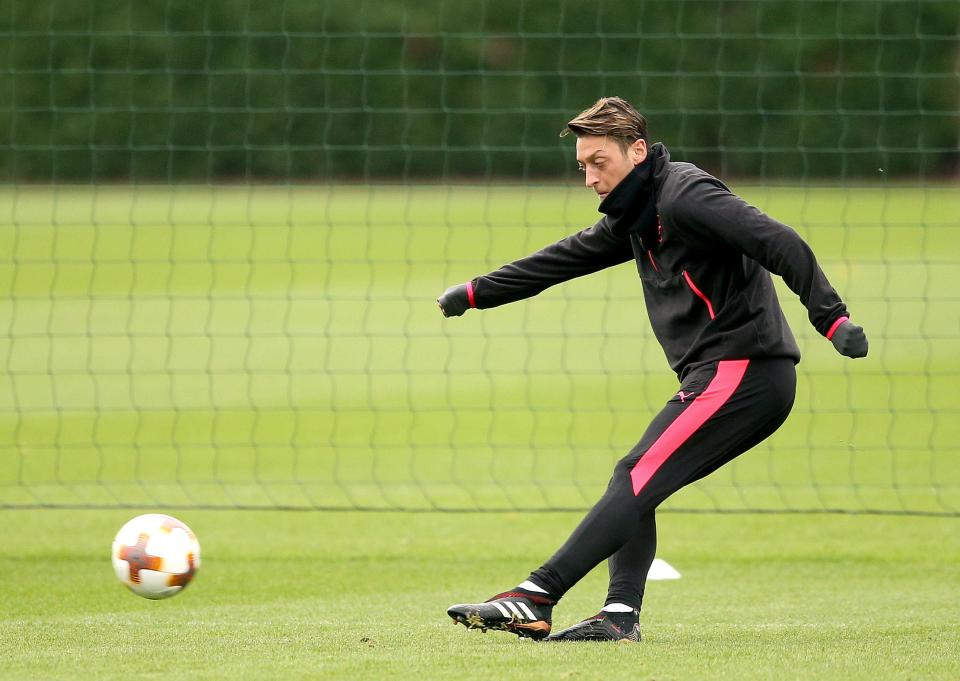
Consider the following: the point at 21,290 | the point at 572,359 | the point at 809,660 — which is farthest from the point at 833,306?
the point at 21,290

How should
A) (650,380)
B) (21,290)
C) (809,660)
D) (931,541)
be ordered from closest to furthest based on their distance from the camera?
(809,660) → (931,541) → (650,380) → (21,290)

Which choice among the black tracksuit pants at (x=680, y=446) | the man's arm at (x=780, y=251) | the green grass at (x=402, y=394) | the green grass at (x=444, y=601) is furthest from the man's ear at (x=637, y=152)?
the green grass at (x=402, y=394)

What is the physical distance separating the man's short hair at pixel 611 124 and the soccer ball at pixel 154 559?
2073 mm

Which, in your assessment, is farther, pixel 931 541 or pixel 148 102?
pixel 148 102

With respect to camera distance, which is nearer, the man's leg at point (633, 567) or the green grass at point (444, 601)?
the green grass at point (444, 601)

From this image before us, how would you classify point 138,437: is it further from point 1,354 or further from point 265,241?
point 265,241

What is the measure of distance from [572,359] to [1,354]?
6112 mm

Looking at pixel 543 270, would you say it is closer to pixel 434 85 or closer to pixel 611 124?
pixel 611 124

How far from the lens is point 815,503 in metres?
8.49

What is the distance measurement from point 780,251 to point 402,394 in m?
8.71

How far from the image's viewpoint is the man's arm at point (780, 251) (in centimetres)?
448

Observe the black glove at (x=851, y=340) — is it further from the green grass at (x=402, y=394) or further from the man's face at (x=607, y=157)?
the green grass at (x=402, y=394)

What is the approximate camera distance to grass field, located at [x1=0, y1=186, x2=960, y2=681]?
4.84 meters

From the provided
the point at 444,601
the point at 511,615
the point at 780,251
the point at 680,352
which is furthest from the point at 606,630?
the point at 780,251
